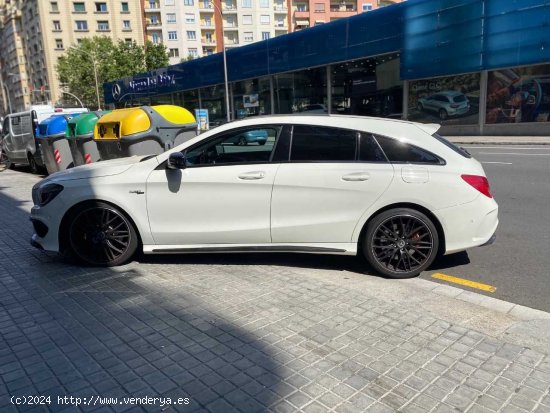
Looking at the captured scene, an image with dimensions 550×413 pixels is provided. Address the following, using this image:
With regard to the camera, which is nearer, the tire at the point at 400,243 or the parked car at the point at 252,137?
the tire at the point at 400,243

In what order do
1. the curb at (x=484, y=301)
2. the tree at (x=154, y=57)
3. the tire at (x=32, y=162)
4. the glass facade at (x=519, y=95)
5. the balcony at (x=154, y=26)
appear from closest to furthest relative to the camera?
the curb at (x=484, y=301) → the tire at (x=32, y=162) → the glass facade at (x=519, y=95) → the tree at (x=154, y=57) → the balcony at (x=154, y=26)

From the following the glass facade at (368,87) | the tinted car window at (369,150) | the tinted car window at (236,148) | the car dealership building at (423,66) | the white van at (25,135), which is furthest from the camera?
the glass facade at (368,87)

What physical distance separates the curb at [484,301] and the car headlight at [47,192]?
3.58 metres

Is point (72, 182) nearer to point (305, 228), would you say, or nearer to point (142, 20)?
point (305, 228)

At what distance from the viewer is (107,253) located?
4754 millimetres

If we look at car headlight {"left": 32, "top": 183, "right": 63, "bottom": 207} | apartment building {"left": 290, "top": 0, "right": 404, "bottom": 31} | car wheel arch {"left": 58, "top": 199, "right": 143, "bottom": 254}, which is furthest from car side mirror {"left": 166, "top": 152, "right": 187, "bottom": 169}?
apartment building {"left": 290, "top": 0, "right": 404, "bottom": 31}

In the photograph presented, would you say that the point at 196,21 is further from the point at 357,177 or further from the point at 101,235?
the point at 357,177

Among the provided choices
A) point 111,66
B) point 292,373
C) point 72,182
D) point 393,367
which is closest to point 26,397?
point 292,373

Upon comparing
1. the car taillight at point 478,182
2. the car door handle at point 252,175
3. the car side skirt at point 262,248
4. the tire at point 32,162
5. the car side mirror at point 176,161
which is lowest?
the car side skirt at point 262,248

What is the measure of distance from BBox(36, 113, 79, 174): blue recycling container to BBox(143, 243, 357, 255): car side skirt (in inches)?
306

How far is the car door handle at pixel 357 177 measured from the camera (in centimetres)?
431

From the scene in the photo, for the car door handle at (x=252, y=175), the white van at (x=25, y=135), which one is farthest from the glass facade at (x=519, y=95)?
the car door handle at (x=252, y=175)

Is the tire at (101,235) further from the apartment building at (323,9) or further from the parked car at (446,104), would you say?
the apartment building at (323,9)

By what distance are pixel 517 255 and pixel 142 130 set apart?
6198mm
